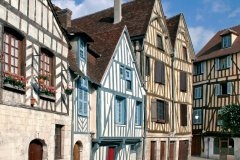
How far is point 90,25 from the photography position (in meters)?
22.5

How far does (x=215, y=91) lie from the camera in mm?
29891

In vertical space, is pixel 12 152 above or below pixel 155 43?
below

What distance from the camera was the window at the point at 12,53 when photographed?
950cm

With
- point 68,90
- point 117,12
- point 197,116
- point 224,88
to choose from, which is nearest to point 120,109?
point 68,90

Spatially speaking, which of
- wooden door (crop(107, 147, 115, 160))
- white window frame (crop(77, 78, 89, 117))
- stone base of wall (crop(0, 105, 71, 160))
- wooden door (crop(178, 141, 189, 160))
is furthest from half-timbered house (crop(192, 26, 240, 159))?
stone base of wall (crop(0, 105, 71, 160))

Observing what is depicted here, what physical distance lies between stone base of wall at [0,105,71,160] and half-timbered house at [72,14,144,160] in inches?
134

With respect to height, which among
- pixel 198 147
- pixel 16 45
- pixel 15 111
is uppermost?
pixel 16 45

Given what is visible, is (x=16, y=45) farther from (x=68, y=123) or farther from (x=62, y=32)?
(x=68, y=123)

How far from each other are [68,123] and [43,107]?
1.83 meters

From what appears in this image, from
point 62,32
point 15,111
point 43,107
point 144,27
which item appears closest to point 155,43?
point 144,27

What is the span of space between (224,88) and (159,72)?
9870 mm

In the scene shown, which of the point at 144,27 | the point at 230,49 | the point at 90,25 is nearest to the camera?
the point at 144,27

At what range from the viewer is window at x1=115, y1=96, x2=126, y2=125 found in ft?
56.0

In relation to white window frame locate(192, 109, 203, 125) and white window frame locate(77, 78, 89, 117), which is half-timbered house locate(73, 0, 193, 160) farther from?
white window frame locate(192, 109, 203, 125)
